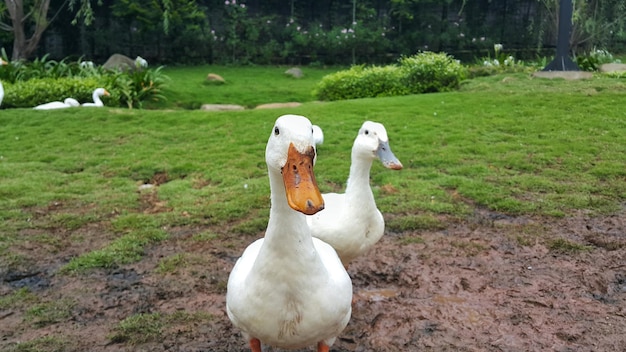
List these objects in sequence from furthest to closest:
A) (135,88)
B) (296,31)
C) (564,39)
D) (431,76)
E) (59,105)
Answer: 1. (296,31)
2. (564,39)
3. (431,76)
4. (135,88)
5. (59,105)

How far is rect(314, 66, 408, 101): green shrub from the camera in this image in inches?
476

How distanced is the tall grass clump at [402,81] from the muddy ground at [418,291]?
749 cm

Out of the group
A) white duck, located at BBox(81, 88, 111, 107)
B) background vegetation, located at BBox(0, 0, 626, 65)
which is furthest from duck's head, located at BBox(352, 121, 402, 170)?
background vegetation, located at BBox(0, 0, 626, 65)

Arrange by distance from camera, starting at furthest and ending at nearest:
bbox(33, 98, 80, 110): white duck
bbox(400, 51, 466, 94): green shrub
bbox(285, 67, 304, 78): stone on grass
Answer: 1. bbox(285, 67, 304, 78): stone on grass
2. bbox(400, 51, 466, 94): green shrub
3. bbox(33, 98, 80, 110): white duck

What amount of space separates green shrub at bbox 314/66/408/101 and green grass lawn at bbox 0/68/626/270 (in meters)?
1.83

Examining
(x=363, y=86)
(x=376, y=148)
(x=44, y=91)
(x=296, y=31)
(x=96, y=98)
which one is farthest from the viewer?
(x=296, y=31)

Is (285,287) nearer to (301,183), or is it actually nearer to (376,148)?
(301,183)

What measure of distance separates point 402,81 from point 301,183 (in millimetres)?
10677

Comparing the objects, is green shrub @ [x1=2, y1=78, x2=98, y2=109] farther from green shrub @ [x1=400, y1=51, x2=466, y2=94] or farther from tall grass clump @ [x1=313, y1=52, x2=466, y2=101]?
green shrub @ [x1=400, y1=51, x2=466, y2=94]

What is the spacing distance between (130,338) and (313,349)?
3.43 feet

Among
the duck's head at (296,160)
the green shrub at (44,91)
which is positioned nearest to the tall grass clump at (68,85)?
the green shrub at (44,91)

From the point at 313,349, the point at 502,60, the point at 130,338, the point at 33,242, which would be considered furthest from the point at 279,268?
the point at 502,60

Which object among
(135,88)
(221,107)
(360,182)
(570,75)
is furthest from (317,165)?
(570,75)

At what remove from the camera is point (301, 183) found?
1943 mm
